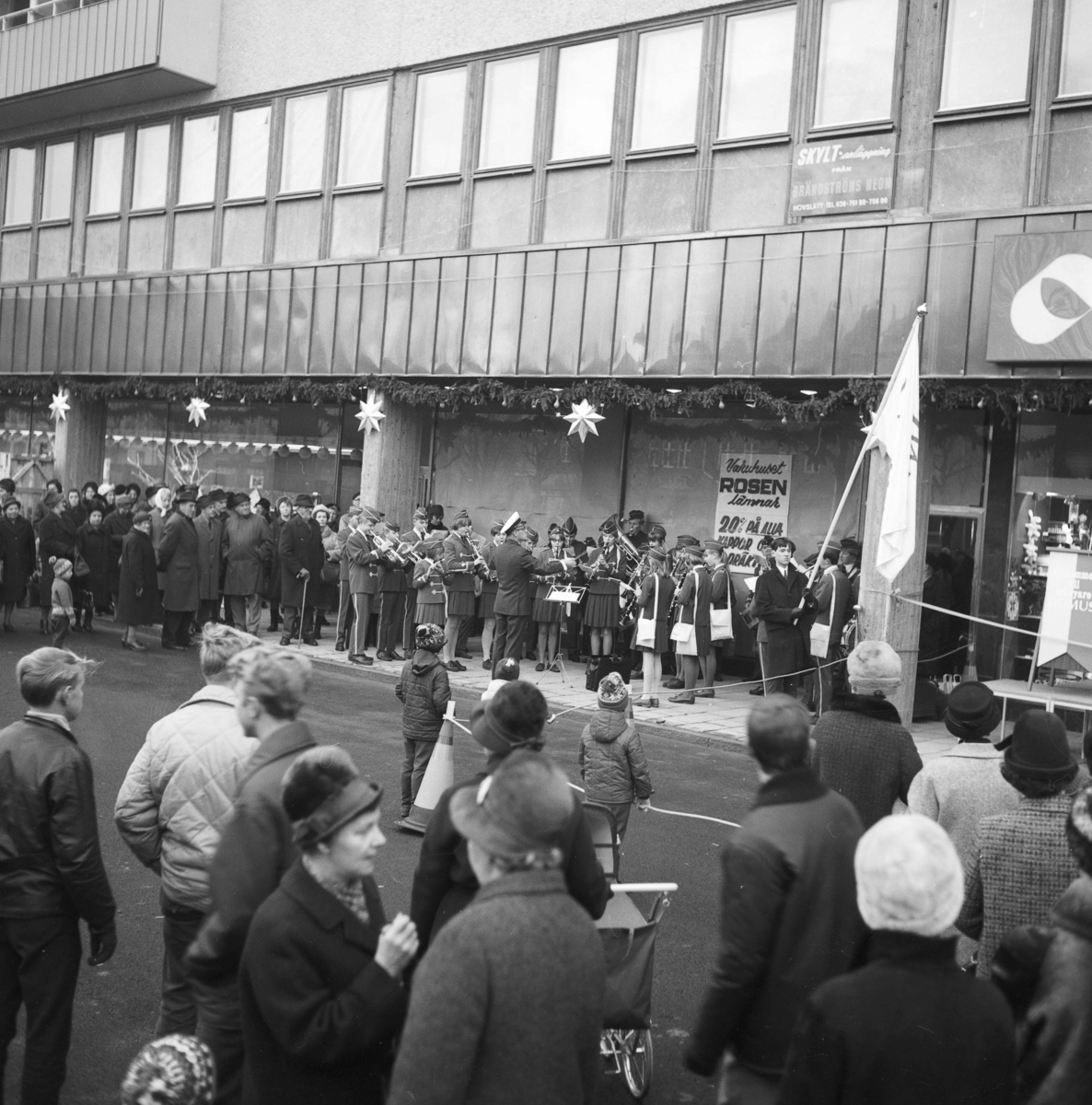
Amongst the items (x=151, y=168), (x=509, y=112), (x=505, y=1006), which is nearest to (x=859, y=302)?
(x=509, y=112)

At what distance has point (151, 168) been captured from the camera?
25.0m

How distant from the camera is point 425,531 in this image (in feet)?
62.4

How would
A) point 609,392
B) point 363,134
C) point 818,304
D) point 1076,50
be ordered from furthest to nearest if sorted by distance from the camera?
point 363,134 → point 609,392 → point 818,304 → point 1076,50

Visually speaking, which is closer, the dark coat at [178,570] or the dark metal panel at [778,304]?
the dark metal panel at [778,304]

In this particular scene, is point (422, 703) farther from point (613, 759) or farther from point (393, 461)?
point (393, 461)

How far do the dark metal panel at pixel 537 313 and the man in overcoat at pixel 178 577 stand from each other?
17.4 ft

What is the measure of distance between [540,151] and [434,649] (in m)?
12.0

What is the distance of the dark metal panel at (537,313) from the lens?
60.4 ft

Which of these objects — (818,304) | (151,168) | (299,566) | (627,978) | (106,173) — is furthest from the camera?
(106,173)

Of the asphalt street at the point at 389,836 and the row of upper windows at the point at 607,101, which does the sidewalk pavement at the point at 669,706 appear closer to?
the asphalt street at the point at 389,836

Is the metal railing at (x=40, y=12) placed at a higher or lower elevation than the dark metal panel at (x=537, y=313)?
higher

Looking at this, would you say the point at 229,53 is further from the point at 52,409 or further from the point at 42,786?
the point at 42,786

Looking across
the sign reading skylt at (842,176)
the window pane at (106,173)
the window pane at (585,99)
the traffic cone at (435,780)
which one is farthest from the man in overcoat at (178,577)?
the window pane at (106,173)

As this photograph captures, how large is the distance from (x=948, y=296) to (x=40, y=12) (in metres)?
21.0
